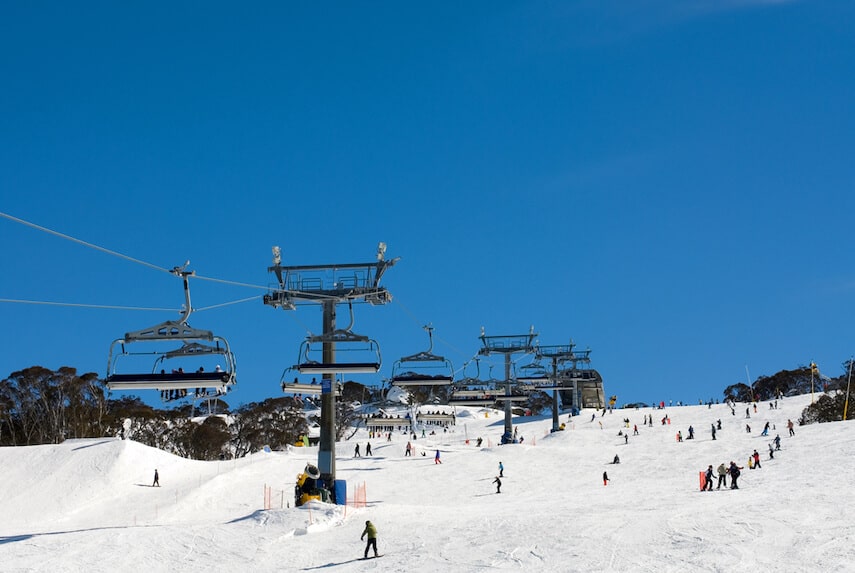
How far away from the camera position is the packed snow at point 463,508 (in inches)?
1019

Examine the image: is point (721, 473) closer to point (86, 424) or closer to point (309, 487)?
point (309, 487)

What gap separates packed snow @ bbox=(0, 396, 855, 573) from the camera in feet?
84.9

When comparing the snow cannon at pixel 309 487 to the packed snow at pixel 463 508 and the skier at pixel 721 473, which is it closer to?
the packed snow at pixel 463 508

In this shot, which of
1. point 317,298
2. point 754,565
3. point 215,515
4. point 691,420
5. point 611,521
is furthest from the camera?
point 691,420

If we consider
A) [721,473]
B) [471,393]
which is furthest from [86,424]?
[721,473]

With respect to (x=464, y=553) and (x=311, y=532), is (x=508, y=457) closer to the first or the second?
(x=311, y=532)

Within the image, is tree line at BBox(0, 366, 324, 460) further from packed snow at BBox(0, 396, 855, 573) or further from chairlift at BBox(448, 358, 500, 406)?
chairlift at BBox(448, 358, 500, 406)

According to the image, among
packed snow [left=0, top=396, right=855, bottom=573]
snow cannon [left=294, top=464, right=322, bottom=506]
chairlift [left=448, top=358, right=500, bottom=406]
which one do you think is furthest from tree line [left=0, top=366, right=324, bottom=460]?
snow cannon [left=294, top=464, right=322, bottom=506]

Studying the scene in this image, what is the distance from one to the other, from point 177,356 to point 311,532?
914cm

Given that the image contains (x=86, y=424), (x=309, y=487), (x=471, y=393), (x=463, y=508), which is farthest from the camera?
(x=86, y=424)

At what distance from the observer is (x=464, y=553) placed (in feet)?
87.9

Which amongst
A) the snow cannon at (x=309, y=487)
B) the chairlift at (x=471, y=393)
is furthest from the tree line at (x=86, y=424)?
the snow cannon at (x=309, y=487)

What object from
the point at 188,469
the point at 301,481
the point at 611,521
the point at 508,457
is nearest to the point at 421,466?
the point at 508,457

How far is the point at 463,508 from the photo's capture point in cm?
3791
